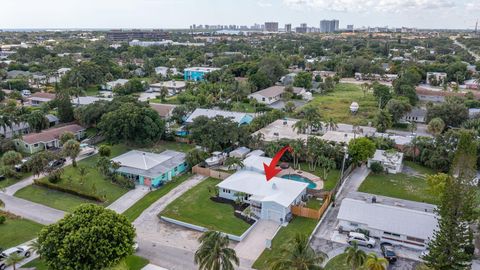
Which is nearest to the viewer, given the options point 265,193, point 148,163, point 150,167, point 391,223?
point 391,223

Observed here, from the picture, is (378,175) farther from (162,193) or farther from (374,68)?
(374,68)

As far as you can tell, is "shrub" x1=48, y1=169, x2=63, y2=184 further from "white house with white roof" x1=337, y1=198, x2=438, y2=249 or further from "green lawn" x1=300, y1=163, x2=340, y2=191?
"white house with white roof" x1=337, y1=198, x2=438, y2=249

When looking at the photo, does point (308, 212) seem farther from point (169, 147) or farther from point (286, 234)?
point (169, 147)

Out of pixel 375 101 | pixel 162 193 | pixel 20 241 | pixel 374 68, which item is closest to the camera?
pixel 20 241

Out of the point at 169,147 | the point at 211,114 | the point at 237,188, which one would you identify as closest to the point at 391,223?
the point at 237,188

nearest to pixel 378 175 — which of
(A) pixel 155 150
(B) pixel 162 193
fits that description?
(B) pixel 162 193

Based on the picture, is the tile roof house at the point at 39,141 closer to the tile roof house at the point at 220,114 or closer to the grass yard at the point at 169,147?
the grass yard at the point at 169,147
